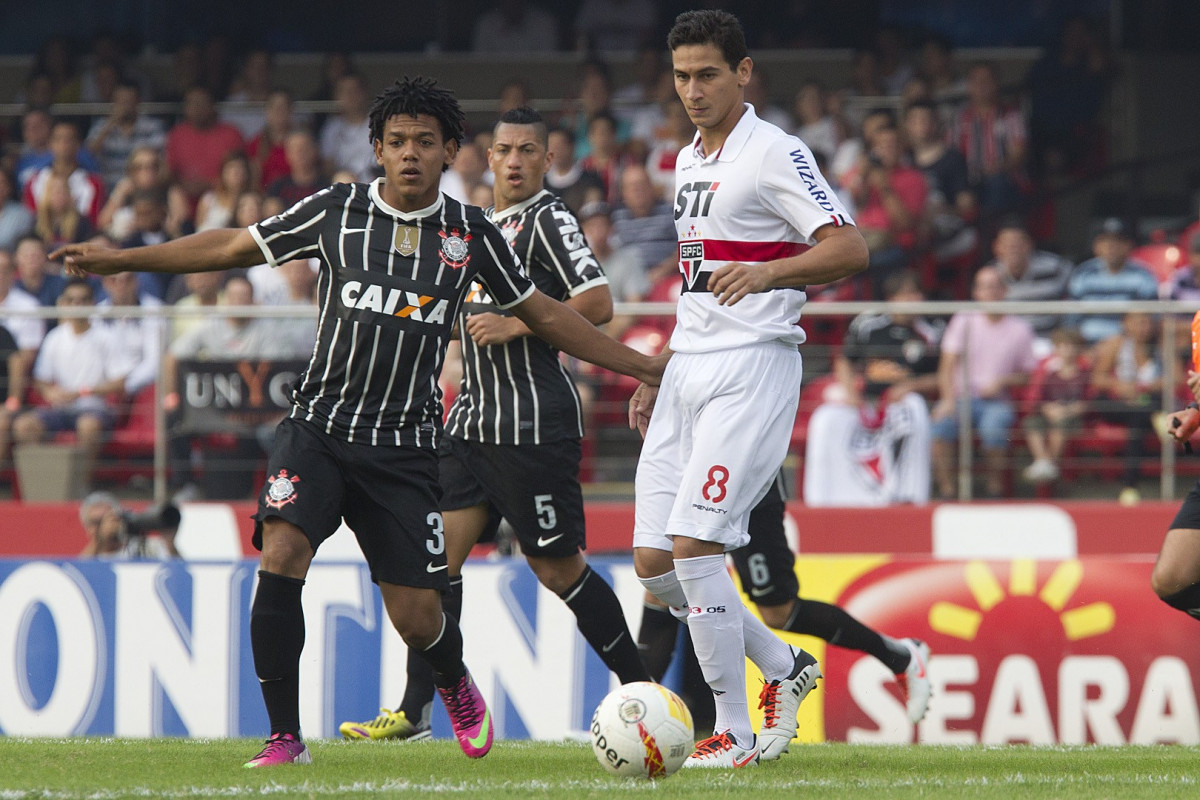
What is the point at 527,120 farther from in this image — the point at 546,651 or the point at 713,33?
the point at 546,651

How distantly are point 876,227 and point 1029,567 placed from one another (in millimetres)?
5516

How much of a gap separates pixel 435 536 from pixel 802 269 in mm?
1478

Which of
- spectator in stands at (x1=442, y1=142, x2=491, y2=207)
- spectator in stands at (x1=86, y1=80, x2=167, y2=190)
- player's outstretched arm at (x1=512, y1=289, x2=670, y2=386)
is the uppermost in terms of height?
spectator in stands at (x1=86, y1=80, x2=167, y2=190)

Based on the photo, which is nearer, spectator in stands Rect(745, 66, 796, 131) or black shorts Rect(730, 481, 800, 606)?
black shorts Rect(730, 481, 800, 606)

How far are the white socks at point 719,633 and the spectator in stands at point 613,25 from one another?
11.8m

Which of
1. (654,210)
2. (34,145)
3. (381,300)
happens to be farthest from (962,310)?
(34,145)

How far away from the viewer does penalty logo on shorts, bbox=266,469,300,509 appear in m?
5.00

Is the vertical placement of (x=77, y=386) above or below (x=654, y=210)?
below

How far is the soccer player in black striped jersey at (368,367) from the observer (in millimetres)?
5035

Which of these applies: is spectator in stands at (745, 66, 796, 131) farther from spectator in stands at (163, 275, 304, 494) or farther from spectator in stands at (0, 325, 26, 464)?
spectator in stands at (0, 325, 26, 464)

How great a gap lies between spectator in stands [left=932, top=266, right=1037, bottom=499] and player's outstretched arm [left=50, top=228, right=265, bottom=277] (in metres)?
6.31

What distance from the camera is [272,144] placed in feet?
48.2

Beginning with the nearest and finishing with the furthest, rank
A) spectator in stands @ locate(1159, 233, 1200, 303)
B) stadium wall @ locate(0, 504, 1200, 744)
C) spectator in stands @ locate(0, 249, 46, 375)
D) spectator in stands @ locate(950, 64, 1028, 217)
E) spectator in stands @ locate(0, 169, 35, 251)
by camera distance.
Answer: stadium wall @ locate(0, 504, 1200, 744) < spectator in stands @ locate(0, 249, 46, 375) < spectator in stands @ locate(1159, 233, 1200, 303) < spectator in stands @ locate(950, 64, 1028, 217) < spectator in stands @ locate(0, 169, 35, 251)

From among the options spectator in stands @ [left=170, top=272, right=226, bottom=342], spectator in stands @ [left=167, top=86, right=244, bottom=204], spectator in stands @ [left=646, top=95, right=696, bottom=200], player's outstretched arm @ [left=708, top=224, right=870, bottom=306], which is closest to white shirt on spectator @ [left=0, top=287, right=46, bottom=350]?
spectator in stands @ [left=170, top=272, right=226, bottom=342]
